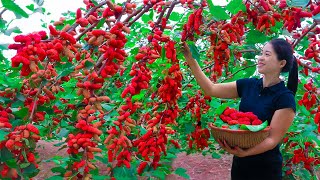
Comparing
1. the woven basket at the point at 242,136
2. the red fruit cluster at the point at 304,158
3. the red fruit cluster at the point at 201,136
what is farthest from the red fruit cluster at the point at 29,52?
the red fruit cluster at the point at 304,158

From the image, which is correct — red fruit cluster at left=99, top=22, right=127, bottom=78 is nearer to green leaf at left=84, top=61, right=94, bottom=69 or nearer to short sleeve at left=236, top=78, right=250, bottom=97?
green leaf at left=84, top=61, right=94, bottom=69

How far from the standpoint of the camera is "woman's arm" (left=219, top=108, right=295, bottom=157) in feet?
6.74

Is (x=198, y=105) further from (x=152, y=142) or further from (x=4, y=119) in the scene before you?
(x=4, y=119)

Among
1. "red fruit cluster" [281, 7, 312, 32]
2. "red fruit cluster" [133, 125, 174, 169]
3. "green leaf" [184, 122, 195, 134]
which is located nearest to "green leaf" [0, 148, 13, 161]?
"red fruit cluster" [133, 125, 174, 169]

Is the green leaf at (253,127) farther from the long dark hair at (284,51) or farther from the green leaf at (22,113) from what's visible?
the green leaf at (22,113)

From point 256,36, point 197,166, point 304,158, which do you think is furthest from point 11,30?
point 197,166

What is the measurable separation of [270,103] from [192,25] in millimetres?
656

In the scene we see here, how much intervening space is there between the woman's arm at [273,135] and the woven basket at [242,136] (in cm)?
3

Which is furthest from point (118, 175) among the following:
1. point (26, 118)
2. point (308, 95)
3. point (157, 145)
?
point (308, 95)

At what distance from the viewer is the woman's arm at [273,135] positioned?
2.05m

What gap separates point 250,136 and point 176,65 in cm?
51

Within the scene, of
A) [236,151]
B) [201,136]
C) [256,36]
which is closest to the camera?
[236,151]

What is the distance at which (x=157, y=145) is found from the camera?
76.3 inches

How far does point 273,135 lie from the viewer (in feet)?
6.86
